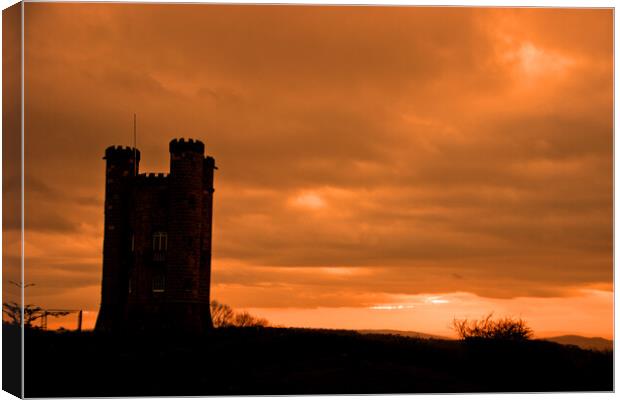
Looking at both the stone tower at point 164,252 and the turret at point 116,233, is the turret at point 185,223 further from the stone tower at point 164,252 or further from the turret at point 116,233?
the turret at point 116,233

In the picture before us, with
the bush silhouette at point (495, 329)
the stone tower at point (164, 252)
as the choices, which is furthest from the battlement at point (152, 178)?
the bush silhouette at point (495, 329)

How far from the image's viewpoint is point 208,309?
5503 centimetres

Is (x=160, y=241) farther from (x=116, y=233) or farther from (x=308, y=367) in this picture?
(x=308, y=367)

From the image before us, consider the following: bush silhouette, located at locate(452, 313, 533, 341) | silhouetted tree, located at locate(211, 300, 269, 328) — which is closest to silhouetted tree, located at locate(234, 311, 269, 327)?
silhouetted tree, located at locate(211, 300, 269, 328)

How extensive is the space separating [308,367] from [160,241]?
73.7ft

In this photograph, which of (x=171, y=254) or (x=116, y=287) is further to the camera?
(x=116, y=287)

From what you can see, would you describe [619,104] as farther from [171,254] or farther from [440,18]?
[171,254]

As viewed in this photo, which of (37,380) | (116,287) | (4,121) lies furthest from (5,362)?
(116,287)

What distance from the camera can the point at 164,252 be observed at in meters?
55.2

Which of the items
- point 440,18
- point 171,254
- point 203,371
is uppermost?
point 440,18

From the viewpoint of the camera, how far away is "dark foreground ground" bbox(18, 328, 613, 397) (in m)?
31.5

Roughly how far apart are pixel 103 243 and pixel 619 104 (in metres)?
38.9

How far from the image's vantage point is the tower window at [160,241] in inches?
2179

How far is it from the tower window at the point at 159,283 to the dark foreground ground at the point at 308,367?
9148 mm
